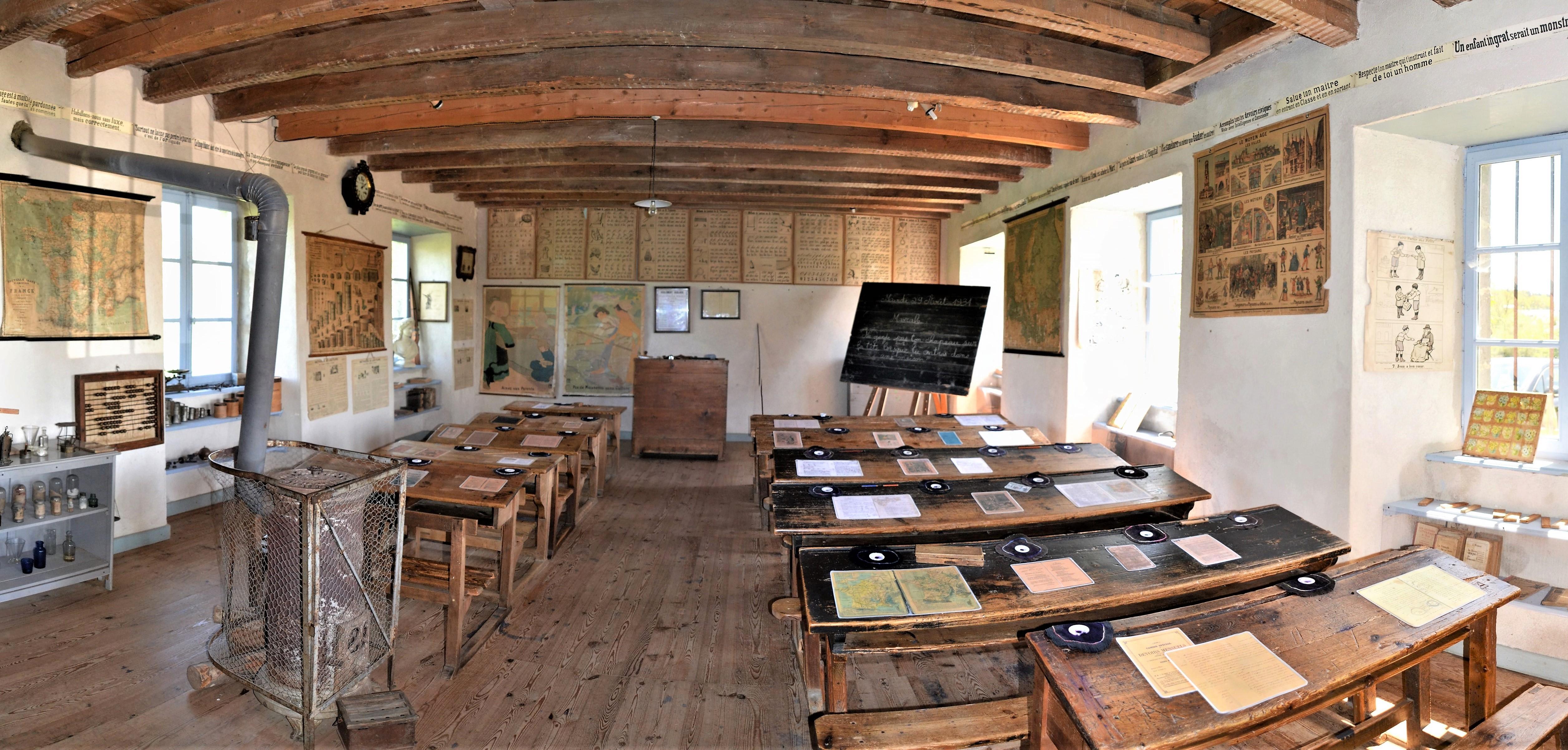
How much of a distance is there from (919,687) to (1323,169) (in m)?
2.90

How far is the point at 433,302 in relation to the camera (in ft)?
24.6

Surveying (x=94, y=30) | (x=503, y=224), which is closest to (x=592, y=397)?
(x=503, y=224)

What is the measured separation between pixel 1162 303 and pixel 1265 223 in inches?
73.5

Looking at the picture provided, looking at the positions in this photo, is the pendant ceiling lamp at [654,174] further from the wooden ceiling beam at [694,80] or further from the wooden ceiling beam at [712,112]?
the wooden ceiling beam at [694,80]

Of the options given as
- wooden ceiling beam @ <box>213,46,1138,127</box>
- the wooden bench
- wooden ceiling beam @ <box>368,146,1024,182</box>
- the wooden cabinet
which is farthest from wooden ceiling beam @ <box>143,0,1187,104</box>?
the wooden cabinet

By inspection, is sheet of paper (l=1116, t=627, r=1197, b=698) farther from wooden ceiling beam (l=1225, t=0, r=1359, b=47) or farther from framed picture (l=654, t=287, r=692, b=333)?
framed picture (l=654, t=287, r=692, b=333)

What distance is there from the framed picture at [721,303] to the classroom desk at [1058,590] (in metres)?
5.65

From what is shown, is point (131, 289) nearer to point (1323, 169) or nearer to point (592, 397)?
point (592, 397)

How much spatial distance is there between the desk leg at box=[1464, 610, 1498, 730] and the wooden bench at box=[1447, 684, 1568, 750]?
0.21 ft

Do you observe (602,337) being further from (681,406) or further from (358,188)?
(358,188)

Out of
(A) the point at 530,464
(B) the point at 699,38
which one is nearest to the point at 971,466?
(A) the point at 530,464

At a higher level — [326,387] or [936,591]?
[326,387]

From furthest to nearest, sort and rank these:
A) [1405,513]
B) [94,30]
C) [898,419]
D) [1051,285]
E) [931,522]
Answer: [1051,285]
[898,419]
[94,30]
[1405,513]
[931,522]

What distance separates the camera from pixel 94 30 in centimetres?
346
